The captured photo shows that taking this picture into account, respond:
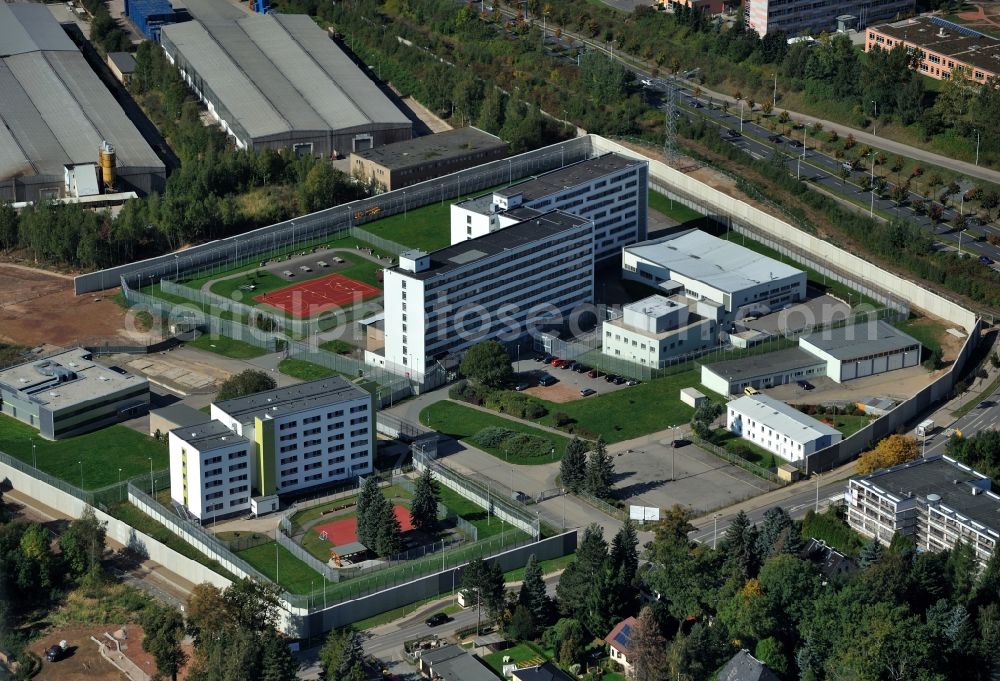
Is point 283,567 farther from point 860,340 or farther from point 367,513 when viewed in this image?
point 860,340

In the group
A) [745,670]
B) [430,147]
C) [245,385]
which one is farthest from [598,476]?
[430,147]

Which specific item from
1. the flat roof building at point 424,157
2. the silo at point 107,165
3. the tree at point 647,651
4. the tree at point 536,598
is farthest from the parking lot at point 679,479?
the silo at point 107,165

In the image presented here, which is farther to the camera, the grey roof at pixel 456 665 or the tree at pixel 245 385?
the tree at pixel 245 385

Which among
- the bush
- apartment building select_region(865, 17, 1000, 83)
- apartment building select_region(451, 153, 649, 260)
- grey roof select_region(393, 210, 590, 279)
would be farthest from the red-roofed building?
apartment building select_region(865, 17, 1000, 83)

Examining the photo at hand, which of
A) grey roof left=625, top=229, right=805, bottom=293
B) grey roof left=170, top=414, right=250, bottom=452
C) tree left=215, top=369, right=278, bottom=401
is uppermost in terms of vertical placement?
grey roof left=625, top=229, right=805, bottom=293

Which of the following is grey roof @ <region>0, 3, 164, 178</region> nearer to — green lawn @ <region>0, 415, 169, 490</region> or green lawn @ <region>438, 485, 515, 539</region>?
green lawn @ <region>0, 415, 169, 490</region>

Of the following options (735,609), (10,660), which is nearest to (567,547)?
(735,609)

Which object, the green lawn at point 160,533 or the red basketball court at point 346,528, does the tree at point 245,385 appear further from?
the red basketball court at point 346,528
